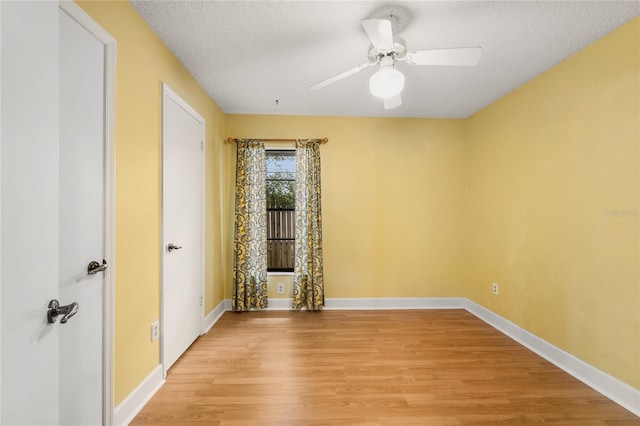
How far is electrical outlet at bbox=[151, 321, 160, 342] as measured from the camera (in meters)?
1.84

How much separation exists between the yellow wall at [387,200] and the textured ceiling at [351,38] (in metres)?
0.67

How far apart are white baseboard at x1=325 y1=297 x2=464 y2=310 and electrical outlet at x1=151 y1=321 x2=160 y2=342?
199 cm

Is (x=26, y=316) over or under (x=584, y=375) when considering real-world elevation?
over

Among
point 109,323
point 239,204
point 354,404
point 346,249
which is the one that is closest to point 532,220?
point 346,249

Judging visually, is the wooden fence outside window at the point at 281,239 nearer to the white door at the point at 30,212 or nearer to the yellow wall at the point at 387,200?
the yellow wall at the point at 387,200

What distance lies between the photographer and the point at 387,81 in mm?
1609

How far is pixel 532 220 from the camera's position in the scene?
2484 millimetres

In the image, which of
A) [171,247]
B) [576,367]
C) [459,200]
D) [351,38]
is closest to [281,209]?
[171,247]

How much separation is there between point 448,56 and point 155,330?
2713mm

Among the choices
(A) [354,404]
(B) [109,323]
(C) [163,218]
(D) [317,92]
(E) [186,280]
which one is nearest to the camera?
(B) [109,323]

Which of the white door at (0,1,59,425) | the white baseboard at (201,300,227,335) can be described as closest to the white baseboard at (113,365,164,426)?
the white baseboard at (201,300,227,335)

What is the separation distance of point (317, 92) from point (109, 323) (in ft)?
8.38

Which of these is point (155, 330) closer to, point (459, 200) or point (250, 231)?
point (250, 231)

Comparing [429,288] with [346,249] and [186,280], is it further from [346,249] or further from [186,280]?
[186,280]
